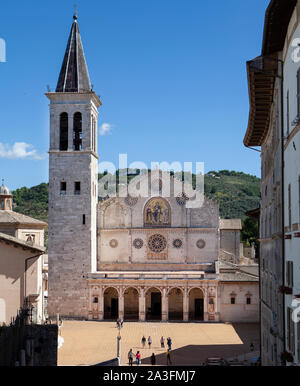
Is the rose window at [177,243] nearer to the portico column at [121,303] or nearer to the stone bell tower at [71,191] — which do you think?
the portico column at [121,303]

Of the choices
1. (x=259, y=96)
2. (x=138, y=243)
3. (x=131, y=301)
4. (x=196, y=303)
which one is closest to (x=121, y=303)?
(x=131, y=301)

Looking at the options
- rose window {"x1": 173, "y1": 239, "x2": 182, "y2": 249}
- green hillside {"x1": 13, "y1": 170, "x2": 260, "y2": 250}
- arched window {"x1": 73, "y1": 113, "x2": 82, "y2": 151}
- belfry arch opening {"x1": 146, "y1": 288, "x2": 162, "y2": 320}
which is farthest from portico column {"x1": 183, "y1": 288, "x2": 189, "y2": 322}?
green hillside {"x1": 13, "y1": 170, "x2": 260, "y2": 250}

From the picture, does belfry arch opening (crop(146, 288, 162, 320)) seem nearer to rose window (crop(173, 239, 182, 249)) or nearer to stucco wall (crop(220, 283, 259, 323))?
rose window (crop(173, 239, 182, 249))

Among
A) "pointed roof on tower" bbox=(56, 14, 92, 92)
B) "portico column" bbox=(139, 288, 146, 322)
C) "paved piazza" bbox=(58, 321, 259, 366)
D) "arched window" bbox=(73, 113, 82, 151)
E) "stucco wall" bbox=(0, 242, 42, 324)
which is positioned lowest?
"paved piazza" bbox=(58, 321, 259, 366)

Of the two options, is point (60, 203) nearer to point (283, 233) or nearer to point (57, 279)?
point (57, 279)

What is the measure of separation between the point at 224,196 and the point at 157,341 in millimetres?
97641

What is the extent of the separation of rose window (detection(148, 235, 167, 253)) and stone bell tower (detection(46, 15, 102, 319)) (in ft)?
19.5

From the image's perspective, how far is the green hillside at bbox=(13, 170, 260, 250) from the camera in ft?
326

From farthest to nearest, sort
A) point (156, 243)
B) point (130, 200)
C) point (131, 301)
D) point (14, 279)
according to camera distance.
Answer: point (130, 200), point (156, 243), point (131, 301), point (14, 279)

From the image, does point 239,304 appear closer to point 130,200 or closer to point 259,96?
point 130,200

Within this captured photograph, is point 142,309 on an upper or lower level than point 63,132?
lower

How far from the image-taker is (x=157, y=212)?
183ft
